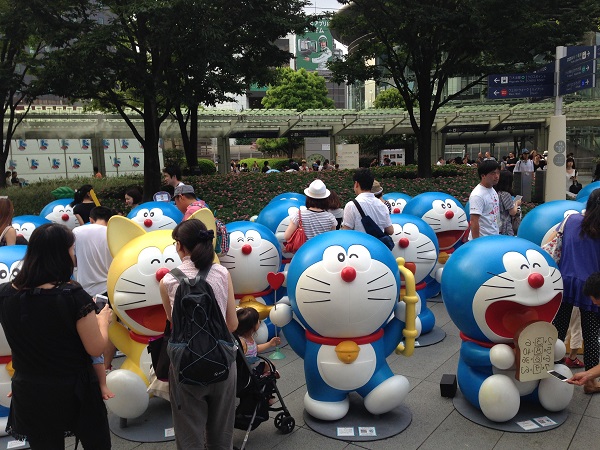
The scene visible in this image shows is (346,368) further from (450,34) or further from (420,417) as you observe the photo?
(450,34)

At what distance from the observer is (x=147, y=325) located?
4410 mm

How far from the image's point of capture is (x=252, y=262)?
5.76 m

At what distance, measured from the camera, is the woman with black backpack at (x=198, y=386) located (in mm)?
3041

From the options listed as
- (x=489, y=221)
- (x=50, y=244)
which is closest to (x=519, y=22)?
(x=489, y=221)

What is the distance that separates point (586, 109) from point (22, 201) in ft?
107

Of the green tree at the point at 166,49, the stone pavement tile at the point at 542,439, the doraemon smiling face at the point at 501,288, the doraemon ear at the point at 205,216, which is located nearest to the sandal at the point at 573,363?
the stone pavement tile at the point at 542,439

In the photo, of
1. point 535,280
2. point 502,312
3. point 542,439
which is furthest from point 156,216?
point 542,439

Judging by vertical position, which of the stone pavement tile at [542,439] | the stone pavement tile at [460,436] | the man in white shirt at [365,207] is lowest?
the stone pavement tile at [460,436]

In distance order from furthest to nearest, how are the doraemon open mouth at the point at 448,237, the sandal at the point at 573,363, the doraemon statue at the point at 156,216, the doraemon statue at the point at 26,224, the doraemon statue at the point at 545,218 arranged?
1. the doraemon open mouth at the point at 448,237
2. the doraemon statue at the point at 26,224
3. the doraemon statue at the point at 156,216
4. the doraemon statue at the point at 545,218
5. the sandal at the point at 573,363

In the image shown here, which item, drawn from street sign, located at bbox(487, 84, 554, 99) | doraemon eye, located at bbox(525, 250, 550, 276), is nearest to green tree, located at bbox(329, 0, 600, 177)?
street sign, located at bbox(487, 84, 554, 99)

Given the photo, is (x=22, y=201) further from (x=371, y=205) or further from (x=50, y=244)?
(x=50, y=244)

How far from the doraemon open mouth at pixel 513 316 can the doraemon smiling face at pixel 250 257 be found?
2514 mm

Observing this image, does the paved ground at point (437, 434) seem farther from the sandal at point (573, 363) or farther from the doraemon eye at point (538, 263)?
the doraemon eye at point (538, 263)

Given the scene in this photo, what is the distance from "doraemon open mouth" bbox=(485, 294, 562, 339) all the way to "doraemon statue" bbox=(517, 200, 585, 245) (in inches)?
72.6
